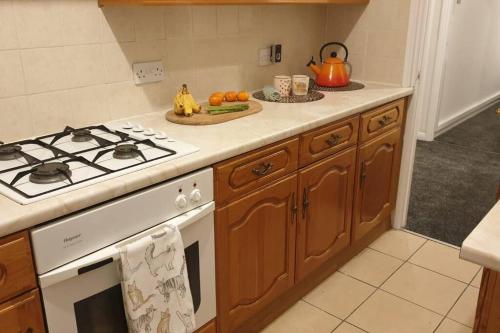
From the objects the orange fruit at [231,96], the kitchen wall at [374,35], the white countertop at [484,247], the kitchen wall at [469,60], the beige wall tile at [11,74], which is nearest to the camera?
the white countertop at [484,247]

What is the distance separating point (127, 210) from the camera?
49.9 inches

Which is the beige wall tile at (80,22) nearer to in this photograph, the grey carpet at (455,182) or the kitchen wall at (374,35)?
→ the kitchen wall at (374,35)

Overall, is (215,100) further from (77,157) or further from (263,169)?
(77,157)

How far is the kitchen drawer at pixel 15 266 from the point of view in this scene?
105 centimetres

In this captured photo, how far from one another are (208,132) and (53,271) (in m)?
0.75

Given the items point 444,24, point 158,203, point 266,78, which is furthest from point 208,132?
point 444,24

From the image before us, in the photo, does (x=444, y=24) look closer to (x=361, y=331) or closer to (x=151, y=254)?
(x=361, y=331)

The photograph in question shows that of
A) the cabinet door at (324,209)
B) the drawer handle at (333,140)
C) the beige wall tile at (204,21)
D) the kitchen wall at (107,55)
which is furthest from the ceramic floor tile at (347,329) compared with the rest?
the beige wall tile at (204,21)

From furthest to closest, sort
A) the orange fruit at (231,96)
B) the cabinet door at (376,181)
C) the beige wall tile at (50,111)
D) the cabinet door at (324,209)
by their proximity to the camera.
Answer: the cabinet door at (376,181), the orange fruit at (231,96), the cabinet door at (324,209), the beige wall tile at (50,111)

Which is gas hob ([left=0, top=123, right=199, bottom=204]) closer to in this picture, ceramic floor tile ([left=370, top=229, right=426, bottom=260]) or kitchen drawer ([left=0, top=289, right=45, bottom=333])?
kitchen drawer ([left=0, top=289, right=45, bottom=333])

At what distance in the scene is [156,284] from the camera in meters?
1.33

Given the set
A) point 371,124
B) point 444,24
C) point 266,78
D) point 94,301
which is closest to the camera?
point 94,301

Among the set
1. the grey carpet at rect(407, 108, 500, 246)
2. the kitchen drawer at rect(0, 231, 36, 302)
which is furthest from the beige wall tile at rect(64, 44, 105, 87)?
the grey carpet at rect(407, 108, 500, 246)

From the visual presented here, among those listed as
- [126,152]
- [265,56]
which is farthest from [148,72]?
[265,56]
